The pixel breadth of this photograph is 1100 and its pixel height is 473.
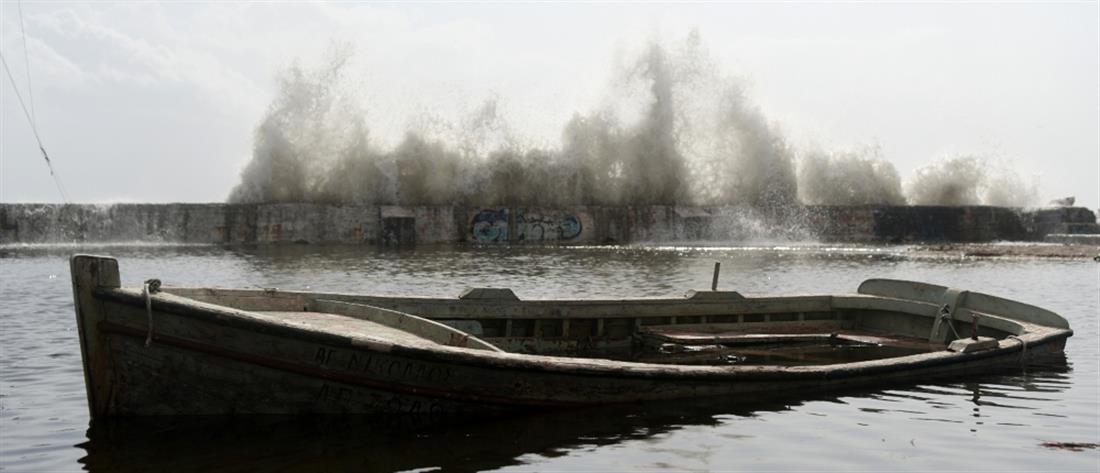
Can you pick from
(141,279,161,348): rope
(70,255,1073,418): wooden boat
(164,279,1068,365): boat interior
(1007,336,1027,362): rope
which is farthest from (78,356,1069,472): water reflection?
(1007,336,1027,362): rope

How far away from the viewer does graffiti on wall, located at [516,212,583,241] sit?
145ft

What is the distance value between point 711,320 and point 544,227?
30989mm

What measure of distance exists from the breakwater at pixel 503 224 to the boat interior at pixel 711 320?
97.1ft

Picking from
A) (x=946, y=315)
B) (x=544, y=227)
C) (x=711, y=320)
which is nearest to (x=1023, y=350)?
(x=946, y=315)

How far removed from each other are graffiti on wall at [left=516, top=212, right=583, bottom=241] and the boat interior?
97.5 ft

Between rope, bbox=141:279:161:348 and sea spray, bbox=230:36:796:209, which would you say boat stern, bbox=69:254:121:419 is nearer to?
rope, bbox=141:279:161:348

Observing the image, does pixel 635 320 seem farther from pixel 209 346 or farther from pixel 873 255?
pixel 873 255

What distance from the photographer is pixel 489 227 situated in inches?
1725

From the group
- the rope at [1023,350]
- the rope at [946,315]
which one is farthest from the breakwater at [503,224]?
the rope at [1023,350]

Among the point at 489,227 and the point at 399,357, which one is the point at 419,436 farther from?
the point at 489,227

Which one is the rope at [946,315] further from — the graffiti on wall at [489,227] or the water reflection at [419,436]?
the graffiti on wall at [489,227]

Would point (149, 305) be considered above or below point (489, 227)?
below

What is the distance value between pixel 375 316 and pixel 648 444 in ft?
11.8

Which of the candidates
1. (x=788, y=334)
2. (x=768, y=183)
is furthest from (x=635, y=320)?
(x=768, y=183)
